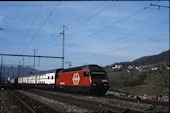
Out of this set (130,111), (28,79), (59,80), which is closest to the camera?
(130,111)

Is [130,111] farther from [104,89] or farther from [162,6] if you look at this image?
[104,89]

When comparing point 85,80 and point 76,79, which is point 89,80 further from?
point 76,79

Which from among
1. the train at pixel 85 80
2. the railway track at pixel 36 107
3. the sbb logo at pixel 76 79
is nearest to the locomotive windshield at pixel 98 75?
the train at pixel 85 80

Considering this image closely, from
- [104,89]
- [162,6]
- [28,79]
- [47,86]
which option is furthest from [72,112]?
[28,79]

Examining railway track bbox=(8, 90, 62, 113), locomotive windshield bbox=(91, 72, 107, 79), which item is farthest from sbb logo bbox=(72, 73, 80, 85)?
railway track bbox=(8, 90, 62, 113)

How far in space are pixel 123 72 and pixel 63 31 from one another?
736 inches

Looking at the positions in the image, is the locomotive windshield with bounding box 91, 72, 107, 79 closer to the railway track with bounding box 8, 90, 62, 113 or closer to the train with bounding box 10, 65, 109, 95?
the train with bounding box 10, 65, 109, 95

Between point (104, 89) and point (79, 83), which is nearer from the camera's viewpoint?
point (104, 89)

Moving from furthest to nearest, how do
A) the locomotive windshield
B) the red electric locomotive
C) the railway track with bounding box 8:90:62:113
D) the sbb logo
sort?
the sbb logo < the locomotive windshield < the red electric locomotive < the railway track with bounding box 8:90:62:113

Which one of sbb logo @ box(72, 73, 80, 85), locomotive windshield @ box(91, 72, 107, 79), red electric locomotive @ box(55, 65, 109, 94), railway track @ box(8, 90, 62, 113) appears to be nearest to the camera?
railway track @ box(8, 90, 62, 113)

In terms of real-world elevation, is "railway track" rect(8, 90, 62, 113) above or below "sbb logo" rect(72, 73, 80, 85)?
below

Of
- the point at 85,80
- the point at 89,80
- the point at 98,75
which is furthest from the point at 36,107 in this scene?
the point at 98,75

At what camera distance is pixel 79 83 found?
2545cm

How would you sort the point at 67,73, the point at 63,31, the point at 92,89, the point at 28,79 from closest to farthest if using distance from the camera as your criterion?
1. the point at 92,89
2. the point at 67,73
3. the point at 63,31
4. the point at 28,79
